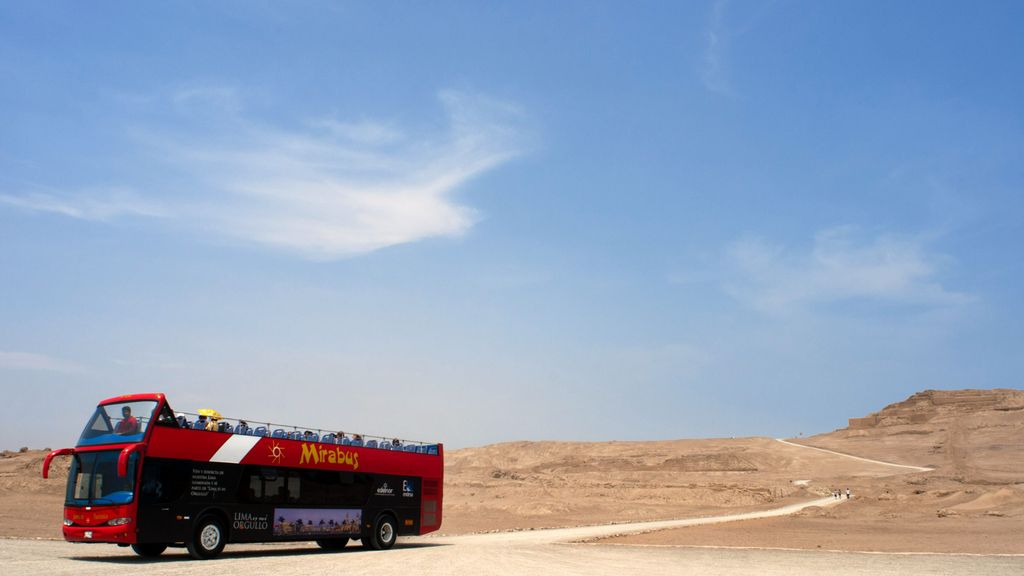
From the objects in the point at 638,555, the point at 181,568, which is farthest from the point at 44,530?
the point at 638,555

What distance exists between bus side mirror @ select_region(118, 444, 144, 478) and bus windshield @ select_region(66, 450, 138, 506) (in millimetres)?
153

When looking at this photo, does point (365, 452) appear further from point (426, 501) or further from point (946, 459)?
point (946, 459)

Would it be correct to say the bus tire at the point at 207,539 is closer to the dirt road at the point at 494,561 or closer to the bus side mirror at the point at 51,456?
the dirt road at the point at 494,561

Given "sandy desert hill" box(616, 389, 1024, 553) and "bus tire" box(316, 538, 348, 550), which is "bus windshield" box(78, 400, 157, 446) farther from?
"sandy desert hill" box(616, 389, 1024, 553)

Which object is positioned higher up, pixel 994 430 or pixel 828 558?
pixel 994 430

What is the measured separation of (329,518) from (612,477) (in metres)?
72.3

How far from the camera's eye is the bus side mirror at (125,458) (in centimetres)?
2000

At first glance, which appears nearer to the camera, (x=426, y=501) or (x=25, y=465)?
(x=426, y=501)

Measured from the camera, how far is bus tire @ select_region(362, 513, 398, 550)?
89.7 ft

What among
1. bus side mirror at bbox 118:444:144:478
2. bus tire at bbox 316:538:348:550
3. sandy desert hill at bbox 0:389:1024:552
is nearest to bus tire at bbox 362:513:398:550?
bus tire at bbox 316:538:348:550

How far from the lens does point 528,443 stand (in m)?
126

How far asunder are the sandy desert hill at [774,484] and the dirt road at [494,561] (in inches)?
193

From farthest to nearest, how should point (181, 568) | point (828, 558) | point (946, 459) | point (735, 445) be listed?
point (735, 445)
point (946, 459)
point (828, 558)
point (181, 568)

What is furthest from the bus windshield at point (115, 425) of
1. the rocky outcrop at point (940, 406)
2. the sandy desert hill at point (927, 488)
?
the rocky outcrop at point (940, 406)
